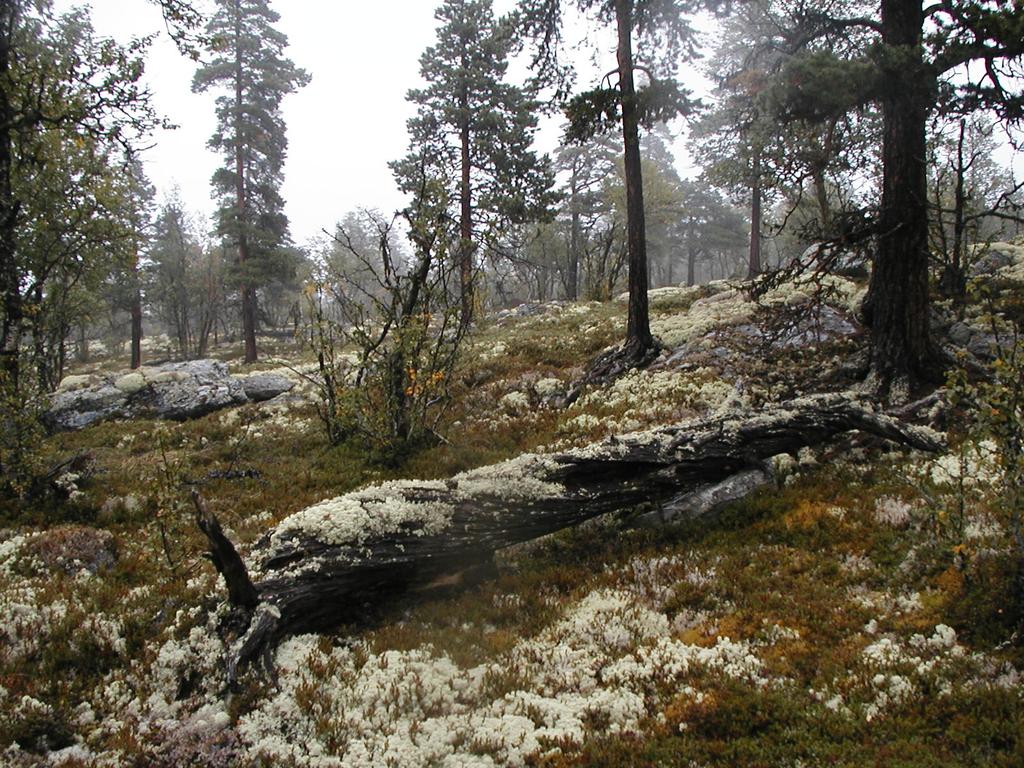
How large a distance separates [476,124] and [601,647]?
75.7 feet

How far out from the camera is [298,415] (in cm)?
1534

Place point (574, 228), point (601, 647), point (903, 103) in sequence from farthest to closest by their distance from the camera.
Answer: point (574, 228), point (903, 103), point (601, 647)

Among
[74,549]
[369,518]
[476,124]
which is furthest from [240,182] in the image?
[369,518]

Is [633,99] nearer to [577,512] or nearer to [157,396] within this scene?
[577,512]

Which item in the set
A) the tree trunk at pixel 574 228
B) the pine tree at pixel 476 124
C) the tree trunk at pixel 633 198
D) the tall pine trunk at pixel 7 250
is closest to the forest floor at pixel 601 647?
the tall pine trunk at pixel 7 250

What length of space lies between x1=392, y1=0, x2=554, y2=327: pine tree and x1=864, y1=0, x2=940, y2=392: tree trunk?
14.9 m

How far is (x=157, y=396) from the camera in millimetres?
17734

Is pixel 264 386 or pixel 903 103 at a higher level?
pixel 903 103

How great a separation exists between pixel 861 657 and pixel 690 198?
53055 millimetres

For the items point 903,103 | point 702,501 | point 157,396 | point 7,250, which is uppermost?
point 903,103

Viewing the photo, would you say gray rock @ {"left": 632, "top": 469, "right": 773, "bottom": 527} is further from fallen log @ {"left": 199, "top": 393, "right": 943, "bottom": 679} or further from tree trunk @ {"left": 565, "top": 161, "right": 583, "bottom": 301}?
tree trunk @ {"left": 565, "top": 161, "right": 583, "bottom": 301}

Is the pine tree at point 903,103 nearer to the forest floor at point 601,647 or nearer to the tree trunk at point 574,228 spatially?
the forest floor at point 601,647

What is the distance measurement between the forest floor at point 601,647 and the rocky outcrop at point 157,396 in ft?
28.2

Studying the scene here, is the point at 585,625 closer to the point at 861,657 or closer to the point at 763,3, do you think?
the point at 861,657
